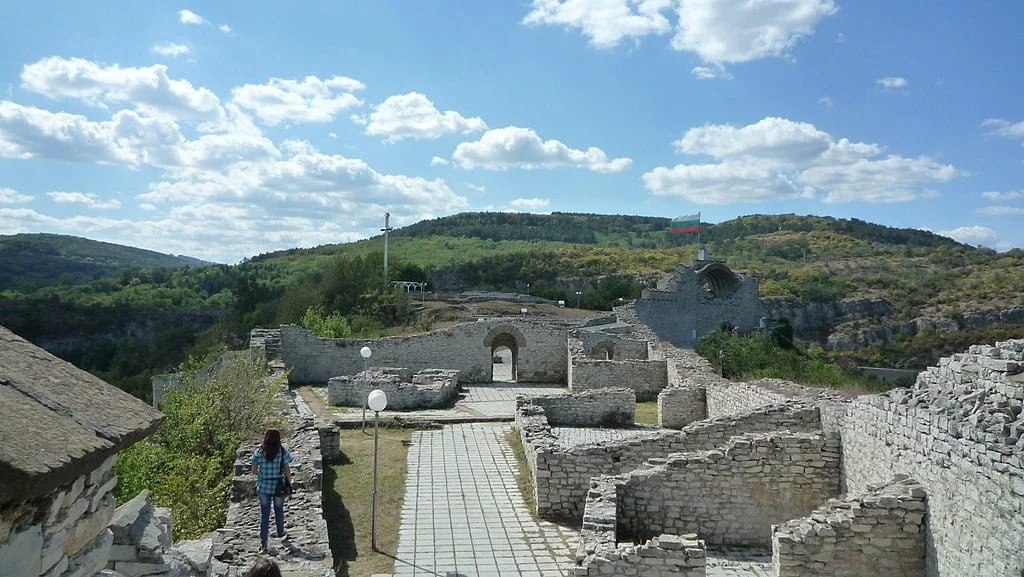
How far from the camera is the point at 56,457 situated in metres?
2.82

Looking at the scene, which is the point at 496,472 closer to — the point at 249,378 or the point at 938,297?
the point at 249,378

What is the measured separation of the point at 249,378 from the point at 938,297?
192 ft

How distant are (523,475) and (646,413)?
304 inches

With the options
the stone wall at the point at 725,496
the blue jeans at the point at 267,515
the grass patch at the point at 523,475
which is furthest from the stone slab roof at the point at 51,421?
the grass patch at the point at 523,475

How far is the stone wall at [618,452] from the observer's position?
10352mm

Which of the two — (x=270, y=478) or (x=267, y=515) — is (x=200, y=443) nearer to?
(x=270, y=478)

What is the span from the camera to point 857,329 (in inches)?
2031

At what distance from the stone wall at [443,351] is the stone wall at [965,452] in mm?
19290

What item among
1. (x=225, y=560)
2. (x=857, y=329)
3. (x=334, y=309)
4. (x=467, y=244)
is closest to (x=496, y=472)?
(x=225, y=560)

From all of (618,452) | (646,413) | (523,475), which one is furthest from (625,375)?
(618,452)

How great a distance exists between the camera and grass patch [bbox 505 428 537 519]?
1081cm

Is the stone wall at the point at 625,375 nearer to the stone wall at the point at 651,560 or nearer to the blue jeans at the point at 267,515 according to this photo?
the stone wall at the point at 651,560

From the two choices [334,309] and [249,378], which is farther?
[334,309]

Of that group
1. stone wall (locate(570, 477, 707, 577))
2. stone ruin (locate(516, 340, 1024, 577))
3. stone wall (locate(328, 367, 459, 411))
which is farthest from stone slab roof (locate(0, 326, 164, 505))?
stone wall (locate(328, 367, 459, 411))
